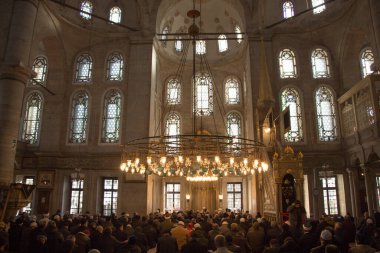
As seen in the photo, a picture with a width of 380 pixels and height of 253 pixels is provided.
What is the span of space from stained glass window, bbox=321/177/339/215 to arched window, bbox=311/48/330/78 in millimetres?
6080

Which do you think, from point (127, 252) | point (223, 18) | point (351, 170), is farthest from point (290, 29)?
point (127, 252)

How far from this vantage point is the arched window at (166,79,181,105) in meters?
25.8

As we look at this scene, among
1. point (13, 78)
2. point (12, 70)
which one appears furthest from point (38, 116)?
point (12, 70)

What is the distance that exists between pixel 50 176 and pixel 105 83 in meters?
6.18

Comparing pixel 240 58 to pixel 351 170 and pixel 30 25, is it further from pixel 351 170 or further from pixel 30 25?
pixel 30 25

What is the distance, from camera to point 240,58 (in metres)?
24.2

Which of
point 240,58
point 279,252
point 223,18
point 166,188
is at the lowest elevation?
point 279,252

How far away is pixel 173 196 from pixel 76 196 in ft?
23.7

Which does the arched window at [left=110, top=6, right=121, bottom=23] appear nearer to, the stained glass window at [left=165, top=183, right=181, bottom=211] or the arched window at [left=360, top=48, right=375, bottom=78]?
the stained glass window at [left=165, top=183, right=181, bottom=211]

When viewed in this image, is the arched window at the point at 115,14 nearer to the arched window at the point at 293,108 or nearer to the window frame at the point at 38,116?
the window frame at the point at 38,116

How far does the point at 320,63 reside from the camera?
20109 millimetres

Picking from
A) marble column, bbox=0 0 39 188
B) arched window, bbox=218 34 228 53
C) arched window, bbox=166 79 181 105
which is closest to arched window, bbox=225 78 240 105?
arched window, bbox=218 34 228 53

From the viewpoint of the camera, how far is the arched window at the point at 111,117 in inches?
771

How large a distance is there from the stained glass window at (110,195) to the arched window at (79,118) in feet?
9.36
